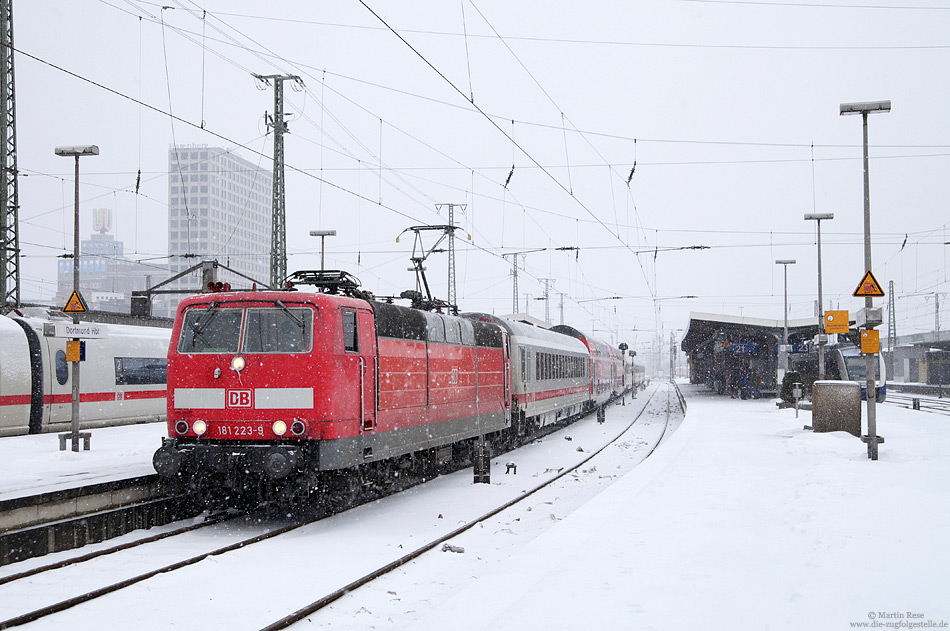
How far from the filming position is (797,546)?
7805mm

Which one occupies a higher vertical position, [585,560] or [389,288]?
[389,288]

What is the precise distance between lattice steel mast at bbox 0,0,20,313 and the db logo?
11189 mm

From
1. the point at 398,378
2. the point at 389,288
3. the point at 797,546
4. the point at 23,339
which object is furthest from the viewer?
the point at 389,288

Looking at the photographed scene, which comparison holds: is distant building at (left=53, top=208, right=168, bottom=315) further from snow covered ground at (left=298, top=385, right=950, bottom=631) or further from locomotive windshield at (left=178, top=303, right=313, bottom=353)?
snow covered ground at (left=298, top=385, right=950, bottom=631)

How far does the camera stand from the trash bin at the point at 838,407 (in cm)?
1839

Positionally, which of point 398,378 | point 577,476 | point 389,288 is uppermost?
point 389,288

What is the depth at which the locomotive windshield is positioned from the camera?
10.2 metres

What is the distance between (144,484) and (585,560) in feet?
21.8

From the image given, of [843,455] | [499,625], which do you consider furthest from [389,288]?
[499,625]

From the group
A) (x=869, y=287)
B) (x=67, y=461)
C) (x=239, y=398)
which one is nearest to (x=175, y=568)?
(x=239, y=398)

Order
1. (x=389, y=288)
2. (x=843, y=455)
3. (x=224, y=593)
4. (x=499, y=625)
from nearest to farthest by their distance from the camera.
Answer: (x=499, y=625), (x=224, y=593), (x=843, y=455), (x=389, y=288)

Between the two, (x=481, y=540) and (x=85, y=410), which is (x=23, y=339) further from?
(x=481, y=540)

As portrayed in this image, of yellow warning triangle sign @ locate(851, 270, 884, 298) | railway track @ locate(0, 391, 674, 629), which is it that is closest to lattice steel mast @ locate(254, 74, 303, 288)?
railway track @ locate(0, 391, 674, 629)

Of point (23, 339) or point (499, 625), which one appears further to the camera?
point (23, 339)
